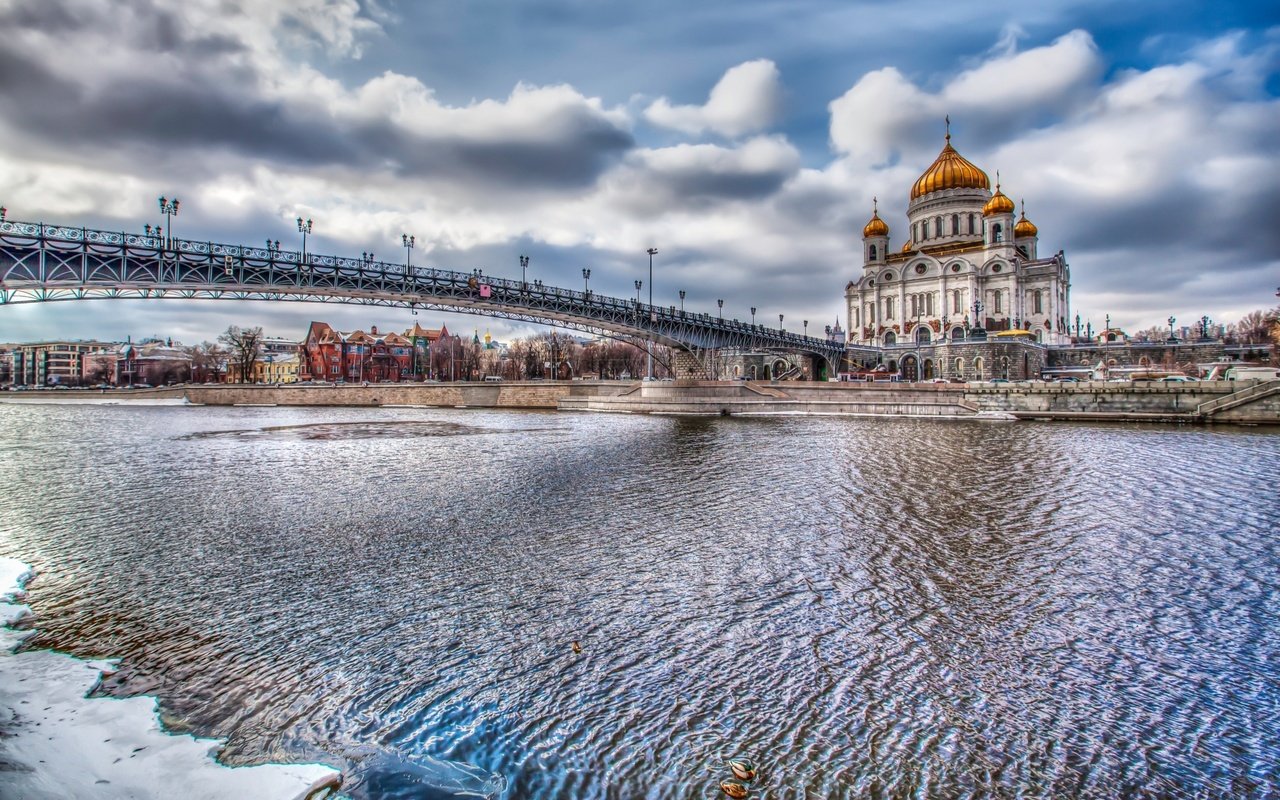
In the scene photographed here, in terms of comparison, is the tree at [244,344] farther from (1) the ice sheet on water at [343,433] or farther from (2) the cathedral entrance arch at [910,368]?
(2) the cathedral entrance arch at [910,368]

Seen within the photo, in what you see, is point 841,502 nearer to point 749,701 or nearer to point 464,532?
point 464,532

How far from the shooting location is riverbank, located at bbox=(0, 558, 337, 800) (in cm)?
291

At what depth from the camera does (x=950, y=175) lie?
A: 73.4 m

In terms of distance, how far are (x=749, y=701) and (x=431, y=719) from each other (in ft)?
6.12

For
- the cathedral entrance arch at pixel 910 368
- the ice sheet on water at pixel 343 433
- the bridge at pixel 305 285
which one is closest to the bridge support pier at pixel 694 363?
the bridge at pixel 305 285

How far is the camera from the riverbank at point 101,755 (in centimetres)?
291

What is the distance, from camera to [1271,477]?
1259cm

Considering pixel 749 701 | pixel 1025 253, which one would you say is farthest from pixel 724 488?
pixel 1025 253

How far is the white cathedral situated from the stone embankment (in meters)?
33.8

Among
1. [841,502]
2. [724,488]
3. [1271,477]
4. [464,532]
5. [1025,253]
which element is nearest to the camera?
[464,532]

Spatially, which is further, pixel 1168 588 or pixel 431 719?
pixel 1168 588

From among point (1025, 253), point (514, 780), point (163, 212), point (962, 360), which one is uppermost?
point (1025, 253)

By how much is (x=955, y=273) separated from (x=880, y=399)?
1724 inches

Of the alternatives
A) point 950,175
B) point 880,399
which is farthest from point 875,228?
point 880,399
